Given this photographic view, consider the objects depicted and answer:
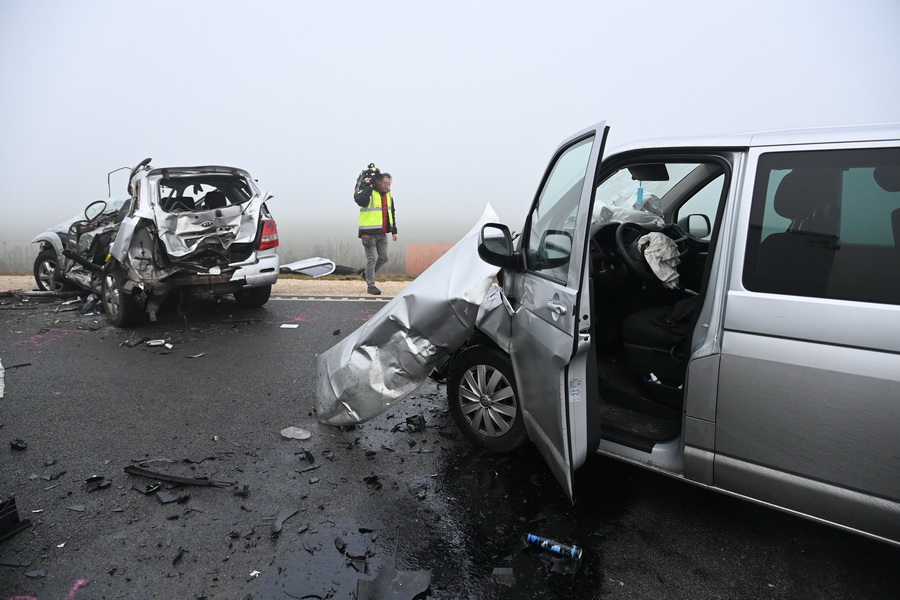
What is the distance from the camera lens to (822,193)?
7.99ft

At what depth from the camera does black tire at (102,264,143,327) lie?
6.93 m

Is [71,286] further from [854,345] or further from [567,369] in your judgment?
[854,345]

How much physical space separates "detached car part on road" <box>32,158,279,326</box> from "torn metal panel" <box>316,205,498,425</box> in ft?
12.5

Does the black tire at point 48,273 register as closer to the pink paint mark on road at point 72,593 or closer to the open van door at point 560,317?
the pink paint mark on road at point 72,593

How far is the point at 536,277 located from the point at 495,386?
0.81m

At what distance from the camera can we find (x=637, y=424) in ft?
10.4

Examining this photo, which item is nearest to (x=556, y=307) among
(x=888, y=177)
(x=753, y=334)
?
(x=753, y=334)

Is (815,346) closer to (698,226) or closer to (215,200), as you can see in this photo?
(698,226)

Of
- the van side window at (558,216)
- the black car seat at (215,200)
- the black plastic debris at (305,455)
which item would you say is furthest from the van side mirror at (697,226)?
the black car seat at (215,200)

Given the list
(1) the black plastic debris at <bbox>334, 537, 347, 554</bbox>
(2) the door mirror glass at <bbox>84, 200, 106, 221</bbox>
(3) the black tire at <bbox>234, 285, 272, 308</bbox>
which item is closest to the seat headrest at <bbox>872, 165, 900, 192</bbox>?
(1) the black plastic debris at <bbox>334, 537, 347, 554</bbox>

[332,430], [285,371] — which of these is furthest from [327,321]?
[332,430]

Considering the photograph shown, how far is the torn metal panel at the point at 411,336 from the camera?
3373 mm

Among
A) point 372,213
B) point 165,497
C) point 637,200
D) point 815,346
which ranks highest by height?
point 637,200

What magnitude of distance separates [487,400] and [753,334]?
165 cm
